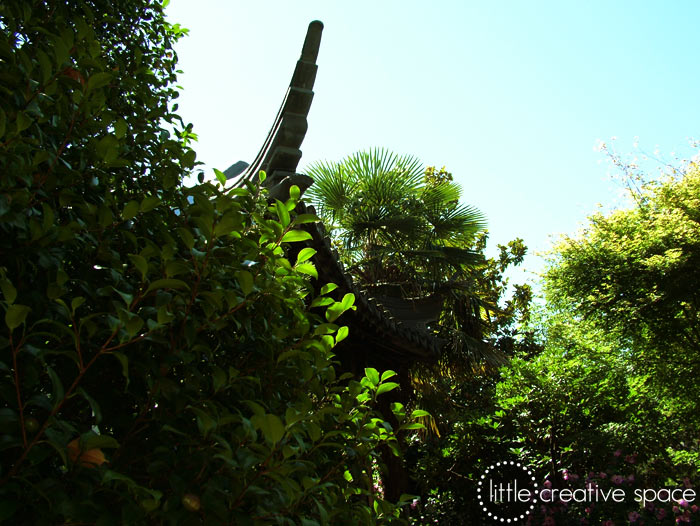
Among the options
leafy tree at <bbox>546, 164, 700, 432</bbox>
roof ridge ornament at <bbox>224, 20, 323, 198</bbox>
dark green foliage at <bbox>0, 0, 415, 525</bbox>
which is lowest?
dark green foliage at <bbox>0, 0, 415, 525</bbox>

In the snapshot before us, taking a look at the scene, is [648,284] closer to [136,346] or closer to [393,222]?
[393,222]

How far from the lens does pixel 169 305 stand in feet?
4.25

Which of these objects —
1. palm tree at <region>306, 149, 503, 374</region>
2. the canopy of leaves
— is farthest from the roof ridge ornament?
the canopy of leaves

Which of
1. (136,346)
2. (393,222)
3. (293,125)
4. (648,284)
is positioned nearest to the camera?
(136,346)

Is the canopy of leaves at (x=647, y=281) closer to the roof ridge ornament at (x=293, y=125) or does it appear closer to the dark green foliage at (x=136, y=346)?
the roof ridge ornament at (x=293, y=125)

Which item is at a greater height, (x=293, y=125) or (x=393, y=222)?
(x=393, y=222)

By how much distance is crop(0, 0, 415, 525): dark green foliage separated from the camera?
1.01 metres

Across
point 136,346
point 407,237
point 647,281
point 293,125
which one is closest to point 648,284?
point 647,281

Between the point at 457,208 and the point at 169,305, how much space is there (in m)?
9.87

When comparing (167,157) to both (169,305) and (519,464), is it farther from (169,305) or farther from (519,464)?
(519,464)

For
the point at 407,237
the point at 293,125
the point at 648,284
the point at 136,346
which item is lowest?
the point at 136,346

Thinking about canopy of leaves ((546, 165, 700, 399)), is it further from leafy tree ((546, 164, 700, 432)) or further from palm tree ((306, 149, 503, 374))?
palm tree ((306, 149, 503, 374))

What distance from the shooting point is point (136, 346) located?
124 cm

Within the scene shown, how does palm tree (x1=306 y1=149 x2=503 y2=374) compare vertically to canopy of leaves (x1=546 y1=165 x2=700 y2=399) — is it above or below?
below
